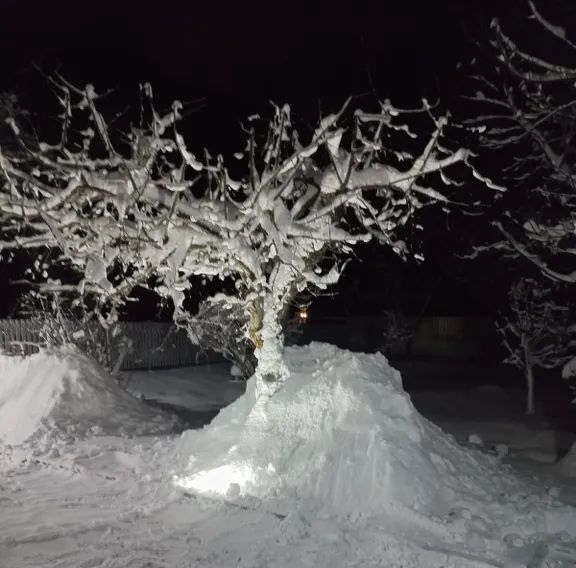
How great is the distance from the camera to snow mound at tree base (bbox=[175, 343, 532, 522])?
678 cm

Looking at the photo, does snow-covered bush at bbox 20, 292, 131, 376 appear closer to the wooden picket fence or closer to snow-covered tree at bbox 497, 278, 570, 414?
the wooden picket fence

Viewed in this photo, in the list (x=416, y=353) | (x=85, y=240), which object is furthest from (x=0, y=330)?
(x=416, y=353)

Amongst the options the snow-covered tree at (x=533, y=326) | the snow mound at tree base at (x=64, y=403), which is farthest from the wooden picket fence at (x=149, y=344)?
the snow-covered tree at (x=533, y=326)

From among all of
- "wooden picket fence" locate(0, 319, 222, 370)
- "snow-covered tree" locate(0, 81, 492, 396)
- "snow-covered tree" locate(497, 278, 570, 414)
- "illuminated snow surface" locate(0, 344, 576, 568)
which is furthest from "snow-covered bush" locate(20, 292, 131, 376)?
"snow-covered tree" locate(497, 278, 570, 414)

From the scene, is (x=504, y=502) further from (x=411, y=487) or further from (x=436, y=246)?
(x=436, y=246)

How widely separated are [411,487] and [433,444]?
1050mm

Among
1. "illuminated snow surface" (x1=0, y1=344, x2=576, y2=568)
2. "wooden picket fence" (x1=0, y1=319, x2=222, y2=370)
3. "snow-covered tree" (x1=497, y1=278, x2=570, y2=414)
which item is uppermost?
"snow-covered tree" (x1=497, y1=278, x2=570, y2=414)

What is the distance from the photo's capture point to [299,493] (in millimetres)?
7074

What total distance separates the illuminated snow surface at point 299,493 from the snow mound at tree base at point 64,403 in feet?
2.29

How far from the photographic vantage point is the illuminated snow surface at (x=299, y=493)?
230 inches

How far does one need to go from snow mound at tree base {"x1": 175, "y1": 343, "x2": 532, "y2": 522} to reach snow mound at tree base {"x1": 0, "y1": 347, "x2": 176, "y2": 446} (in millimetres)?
3177

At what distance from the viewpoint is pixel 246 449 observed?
7945mm

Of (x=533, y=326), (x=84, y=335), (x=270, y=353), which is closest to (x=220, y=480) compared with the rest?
(x=270, y=353)

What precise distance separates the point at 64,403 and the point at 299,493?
6.24 m
